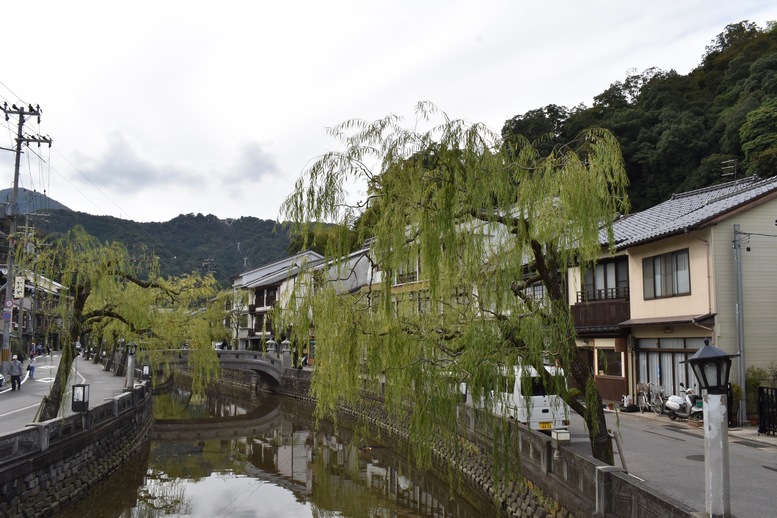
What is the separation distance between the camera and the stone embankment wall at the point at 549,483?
Answer: 27.5ft

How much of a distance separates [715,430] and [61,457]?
14.7m

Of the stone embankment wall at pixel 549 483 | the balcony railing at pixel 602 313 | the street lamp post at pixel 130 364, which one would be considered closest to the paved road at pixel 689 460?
the stone embankment wall at pixel 549 483

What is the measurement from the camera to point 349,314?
10008 millimetres

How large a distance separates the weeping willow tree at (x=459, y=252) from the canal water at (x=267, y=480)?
2.30 meters

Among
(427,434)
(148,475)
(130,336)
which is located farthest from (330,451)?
(427,434)

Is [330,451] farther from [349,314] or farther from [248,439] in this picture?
[349,314]

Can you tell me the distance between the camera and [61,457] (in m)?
15.3

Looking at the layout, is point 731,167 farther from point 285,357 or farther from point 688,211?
point 285,357

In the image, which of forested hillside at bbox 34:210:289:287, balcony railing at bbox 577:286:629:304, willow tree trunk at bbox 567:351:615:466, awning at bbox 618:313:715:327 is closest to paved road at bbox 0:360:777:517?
willow tree trunk at bbox 567:351:615:466

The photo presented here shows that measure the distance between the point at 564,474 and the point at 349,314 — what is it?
5.02 meters

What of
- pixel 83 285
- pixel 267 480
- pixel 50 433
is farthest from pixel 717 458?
pixel 267 480

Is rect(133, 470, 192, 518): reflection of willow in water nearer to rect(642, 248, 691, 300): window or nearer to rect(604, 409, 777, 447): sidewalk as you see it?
rect(604, 409, 777, 447): sidewalk

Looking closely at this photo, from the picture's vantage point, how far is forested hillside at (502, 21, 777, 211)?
38594 millimetres

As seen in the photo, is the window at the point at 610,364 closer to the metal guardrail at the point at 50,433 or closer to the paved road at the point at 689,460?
the paved road at the point at 689,460
